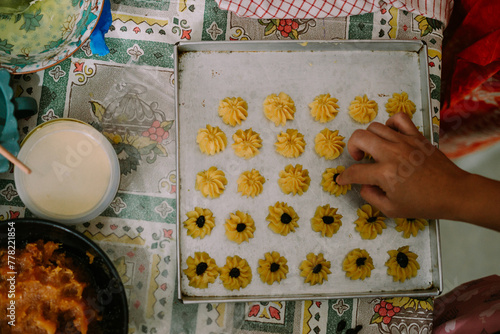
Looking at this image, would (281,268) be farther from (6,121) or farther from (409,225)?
(6,121)

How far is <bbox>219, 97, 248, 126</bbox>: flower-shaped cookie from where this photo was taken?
0.88 meters

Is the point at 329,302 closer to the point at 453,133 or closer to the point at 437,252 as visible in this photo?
the point at 437,252

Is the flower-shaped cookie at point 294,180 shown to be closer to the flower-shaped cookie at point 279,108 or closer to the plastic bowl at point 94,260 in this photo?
the flower-shaped cookie at point 279,108

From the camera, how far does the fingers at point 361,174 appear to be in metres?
0.77

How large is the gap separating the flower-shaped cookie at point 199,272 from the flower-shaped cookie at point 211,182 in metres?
0.15

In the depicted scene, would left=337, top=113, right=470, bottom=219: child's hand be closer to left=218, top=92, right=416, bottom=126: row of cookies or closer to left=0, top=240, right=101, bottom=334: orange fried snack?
left=218, top=92, right=416, bottom=126: row of cookies

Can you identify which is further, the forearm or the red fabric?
the red fabric

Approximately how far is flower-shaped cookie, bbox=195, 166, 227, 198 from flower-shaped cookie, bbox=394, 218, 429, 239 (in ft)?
1.37

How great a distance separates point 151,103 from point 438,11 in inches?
29.4

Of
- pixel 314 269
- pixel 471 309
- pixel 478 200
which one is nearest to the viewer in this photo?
pixel 478 200

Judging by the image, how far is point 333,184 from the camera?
0.88 metres

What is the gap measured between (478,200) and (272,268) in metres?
0.44

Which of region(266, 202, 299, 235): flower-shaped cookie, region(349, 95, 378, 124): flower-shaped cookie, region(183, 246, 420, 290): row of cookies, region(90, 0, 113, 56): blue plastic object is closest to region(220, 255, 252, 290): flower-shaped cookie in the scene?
region(183, 246, 420, 290): row of cookies

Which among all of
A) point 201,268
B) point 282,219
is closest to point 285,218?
point 282,219
